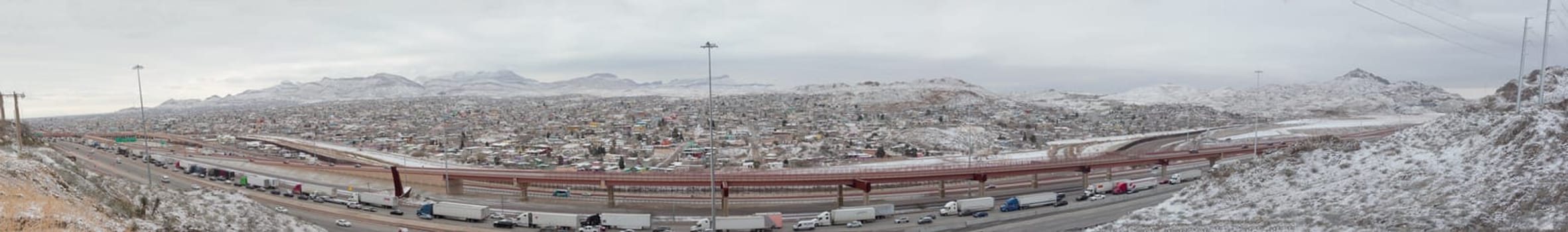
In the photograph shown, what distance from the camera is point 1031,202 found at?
27547 mm

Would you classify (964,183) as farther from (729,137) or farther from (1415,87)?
(1415,87)

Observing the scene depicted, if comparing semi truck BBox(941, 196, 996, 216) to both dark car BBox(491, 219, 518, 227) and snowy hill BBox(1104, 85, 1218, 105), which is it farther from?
snowy hill BBox(1104, 85, 1218, 105)

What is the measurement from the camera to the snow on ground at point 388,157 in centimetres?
4859

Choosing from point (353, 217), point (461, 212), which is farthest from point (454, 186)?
point (461, 212)

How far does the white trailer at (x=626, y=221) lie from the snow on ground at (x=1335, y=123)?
6148 cm

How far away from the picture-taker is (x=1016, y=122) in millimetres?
91438

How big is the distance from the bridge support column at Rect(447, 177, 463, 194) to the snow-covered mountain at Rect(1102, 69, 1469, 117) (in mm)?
107362

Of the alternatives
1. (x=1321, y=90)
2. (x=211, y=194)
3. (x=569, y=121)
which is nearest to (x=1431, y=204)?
(x=211, y=194)

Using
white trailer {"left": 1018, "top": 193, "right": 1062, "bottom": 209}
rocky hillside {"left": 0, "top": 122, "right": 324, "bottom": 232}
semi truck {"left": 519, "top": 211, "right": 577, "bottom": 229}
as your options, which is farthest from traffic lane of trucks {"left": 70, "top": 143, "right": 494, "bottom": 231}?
white trailer {"left": 1018, "top": 193, "right": 1062, "bottom": 209}

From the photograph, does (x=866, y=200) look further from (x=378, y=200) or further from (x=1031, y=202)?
(x=378, y=200)

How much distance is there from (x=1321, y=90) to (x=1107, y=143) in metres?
109

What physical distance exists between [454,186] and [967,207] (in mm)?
24772

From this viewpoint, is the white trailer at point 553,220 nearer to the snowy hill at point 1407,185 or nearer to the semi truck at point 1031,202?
the semi truck at point 1031,202

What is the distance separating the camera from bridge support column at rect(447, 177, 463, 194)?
116ft
